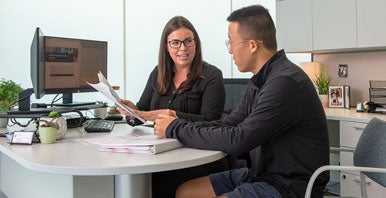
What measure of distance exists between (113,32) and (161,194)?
8.35 feet

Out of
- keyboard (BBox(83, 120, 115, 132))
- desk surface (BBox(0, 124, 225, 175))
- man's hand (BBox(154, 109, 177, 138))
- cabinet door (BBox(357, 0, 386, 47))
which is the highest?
cabinet door (BBox(357, 0, 386, 47))

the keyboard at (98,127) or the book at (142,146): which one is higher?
the keyboard at (98,127)

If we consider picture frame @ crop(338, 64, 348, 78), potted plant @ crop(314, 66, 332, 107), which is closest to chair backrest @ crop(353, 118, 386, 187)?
potted plant @ crop(314, 66, 332, 107)

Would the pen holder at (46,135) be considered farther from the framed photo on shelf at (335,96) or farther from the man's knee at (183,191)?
the framed photo on shelf at (335,96)

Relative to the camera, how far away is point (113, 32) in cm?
387

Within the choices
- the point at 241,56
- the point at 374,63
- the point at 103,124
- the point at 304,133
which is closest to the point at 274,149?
the point at 304,133

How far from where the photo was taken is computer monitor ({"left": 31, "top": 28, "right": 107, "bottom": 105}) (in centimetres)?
187

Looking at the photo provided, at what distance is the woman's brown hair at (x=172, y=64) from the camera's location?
79.4 inches

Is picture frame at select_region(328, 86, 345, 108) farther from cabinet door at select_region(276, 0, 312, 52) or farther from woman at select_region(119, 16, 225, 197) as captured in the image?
woman at select_region(119, 16, 225, 197)

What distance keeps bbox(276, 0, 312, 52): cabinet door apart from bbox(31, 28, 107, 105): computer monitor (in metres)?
1.88

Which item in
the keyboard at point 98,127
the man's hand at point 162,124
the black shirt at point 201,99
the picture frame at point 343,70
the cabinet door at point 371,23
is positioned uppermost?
the cabinet door at point 371,23

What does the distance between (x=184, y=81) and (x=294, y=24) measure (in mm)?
2070

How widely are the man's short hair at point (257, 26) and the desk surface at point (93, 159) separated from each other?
0.50 meters

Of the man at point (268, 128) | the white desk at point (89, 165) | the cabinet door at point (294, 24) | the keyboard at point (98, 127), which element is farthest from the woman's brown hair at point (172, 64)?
the cabinet door at point (294, 24)
